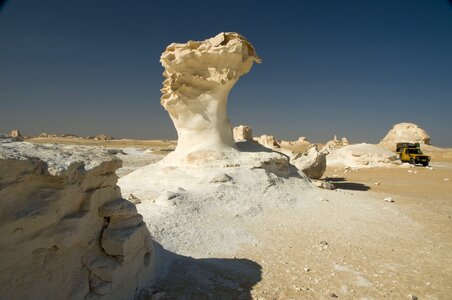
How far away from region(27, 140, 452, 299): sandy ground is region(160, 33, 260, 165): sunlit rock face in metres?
3.93

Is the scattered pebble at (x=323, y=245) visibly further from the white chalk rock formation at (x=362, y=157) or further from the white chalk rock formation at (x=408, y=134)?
the white chalk rock formation at (x=408, y=134)

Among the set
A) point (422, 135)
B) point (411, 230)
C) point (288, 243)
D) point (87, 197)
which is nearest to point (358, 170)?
point (411, 230)

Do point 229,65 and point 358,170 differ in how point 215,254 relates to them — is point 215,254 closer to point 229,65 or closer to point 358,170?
point 229,65

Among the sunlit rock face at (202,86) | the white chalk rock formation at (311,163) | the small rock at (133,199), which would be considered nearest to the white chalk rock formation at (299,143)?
Answer: the white chalk rock formation at (311,163)

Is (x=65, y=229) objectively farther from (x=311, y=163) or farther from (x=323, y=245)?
(x=311, y=163)

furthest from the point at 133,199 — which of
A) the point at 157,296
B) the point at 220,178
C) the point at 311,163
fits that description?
the point at 311,163

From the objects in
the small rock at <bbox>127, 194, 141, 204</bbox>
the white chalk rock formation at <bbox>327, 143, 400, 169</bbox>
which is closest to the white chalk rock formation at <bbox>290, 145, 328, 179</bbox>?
the small rock at <bbox>127, 194, 141, 204</bbox>

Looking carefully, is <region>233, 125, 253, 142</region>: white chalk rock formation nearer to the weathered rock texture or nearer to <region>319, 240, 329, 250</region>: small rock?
<region>319, 240, 329, 250</region>: small rock

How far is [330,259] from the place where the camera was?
18.7ft

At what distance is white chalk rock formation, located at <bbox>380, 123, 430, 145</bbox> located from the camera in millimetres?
42472

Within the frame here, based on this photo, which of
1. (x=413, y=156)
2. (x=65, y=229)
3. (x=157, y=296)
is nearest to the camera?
(x=65, y=229)

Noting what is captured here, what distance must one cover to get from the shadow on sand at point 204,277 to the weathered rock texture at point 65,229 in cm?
40

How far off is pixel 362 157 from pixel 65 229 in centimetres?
2573

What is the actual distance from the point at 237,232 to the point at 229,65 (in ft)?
20.9
